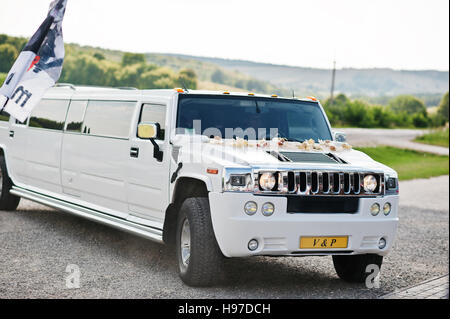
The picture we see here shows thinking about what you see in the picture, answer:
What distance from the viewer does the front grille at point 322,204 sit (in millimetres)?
6820

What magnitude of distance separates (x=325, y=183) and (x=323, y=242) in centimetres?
57

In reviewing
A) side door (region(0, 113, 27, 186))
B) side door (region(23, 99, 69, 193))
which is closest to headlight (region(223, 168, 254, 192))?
side door (region(23, 99, 69, 193))

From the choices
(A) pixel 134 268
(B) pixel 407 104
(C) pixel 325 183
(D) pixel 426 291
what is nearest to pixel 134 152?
(A) pixel 134 268

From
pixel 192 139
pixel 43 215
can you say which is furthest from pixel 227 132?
pixel 43 215

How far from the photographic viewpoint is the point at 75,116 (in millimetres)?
10047

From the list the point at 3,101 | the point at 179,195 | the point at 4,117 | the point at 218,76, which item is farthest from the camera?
the point at 218,76

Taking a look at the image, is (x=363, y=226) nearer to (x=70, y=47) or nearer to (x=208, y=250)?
(x=208, y=250)

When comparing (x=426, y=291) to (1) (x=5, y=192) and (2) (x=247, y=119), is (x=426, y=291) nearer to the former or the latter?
(2) (x=247, y=119)

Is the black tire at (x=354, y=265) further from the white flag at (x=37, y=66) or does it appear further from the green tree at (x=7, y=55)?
the green tree at (x=7, y=55)

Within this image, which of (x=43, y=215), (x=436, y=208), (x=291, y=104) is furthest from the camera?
(x=436, y=208)

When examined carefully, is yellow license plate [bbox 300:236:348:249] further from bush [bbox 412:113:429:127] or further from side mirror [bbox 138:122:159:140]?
bush [bbox 412:113:429:127]

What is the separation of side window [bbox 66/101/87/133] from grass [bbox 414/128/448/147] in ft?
144
